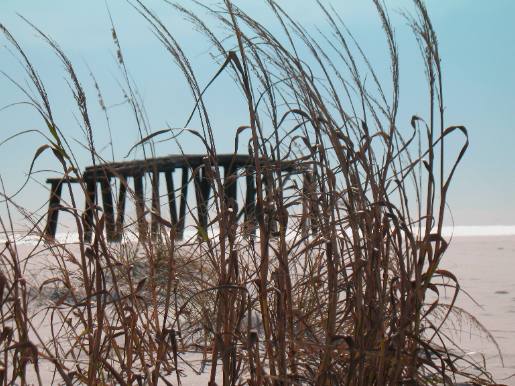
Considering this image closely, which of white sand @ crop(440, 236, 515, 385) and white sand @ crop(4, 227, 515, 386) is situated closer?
white sand @ crop(4, 227, 515, 386)

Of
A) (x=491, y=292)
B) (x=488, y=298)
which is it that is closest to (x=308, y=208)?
(x=488, y=298)

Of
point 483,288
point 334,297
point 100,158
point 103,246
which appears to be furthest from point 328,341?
point 483,288

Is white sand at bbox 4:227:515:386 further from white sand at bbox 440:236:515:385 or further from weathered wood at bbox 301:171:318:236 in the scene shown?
weathered wood at bbox 301:171:318:236

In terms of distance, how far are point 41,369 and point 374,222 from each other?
1.45 metres

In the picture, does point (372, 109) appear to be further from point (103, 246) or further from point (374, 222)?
point (103, 246)

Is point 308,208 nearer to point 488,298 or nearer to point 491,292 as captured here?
point 488,298

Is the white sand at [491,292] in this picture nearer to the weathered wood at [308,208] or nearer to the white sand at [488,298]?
the white sand at [488,298]

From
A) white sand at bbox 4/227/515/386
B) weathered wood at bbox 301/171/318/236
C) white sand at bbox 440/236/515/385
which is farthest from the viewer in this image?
white sand at bbox 440/236/515/385

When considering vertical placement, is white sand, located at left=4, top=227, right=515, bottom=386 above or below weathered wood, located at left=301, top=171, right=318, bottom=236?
below

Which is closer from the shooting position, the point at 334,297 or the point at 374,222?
the point at 334,297

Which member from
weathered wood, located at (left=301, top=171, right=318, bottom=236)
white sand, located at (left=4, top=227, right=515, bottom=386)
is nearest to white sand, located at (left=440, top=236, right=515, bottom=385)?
white sand, located at (left=4, top=227, right=515, bottom=386)

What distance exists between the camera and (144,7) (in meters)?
1.47

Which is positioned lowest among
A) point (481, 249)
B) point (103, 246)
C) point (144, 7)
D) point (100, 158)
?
point (481, 249)

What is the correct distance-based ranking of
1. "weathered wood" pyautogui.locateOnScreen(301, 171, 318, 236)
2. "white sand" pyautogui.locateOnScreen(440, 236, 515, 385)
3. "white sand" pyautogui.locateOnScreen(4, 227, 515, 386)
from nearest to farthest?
"weathered wood" pyautogui.locateOnScreen(301, 171, 318, 236) → "white sand" pyautogui.locateOnScreen(4, 227, 515, 386) → "white sand" pyautogui.locateOnScreen(440, 236, 515, 385)
